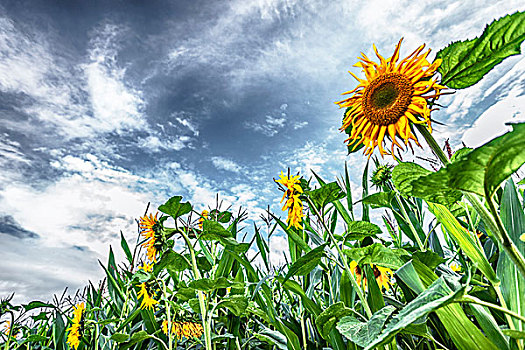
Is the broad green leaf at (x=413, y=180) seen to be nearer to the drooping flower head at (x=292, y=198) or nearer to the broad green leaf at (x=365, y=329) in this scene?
the broad green leaf at (x=365, y=329)

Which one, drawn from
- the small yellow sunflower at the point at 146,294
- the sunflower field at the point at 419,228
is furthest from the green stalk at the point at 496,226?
the small yellow sunflower at the point at 146,294

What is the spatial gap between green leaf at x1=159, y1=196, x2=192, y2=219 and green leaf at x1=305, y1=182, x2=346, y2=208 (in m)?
0.37

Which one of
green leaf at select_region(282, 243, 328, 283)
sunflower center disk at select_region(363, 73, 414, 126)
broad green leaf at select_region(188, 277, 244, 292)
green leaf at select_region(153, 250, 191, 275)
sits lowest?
green leaf at select_region(282, 243, 328, 283)

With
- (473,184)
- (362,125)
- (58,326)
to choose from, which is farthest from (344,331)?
(58,326)

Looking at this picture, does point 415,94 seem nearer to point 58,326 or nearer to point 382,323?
point 382,323

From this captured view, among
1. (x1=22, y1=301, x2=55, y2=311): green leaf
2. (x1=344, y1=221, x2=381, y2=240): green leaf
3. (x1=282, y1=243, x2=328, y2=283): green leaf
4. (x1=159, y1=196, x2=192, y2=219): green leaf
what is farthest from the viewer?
(x1=22, y1=301, x2=55, y2=311): green leaf

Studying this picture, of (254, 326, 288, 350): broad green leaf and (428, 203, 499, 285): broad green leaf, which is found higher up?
(428, 203, 499, 285): broad green leaf

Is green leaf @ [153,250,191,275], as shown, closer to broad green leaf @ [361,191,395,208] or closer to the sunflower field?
the sunflower field

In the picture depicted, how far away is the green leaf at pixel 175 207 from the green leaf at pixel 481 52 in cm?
72

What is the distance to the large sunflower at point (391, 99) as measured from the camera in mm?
592

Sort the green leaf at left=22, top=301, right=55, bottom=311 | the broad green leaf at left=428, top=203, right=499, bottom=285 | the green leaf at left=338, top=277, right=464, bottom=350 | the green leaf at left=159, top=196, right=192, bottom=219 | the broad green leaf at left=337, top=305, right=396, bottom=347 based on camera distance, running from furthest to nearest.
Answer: the green leaf at left=22, top=301, right=55, bottom=311, the green leaf at left=159, top=196, right=192, bottom=219, the broad green leaf at left=428, top=203, right=499, bottom=285, the broad green leaf at left=337, top=305, right=396, bottom=347, the green leaf at left=338, top=277, right=464, bottom=350

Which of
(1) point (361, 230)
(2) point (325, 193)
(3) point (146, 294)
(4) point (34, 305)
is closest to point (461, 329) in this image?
(1) point (361, 230)

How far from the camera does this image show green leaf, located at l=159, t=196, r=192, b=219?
36.4 inches

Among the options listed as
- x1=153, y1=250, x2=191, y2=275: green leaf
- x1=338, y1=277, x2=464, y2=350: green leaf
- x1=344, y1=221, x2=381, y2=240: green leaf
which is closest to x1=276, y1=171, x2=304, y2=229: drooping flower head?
x1=344, y1=221, x2=381, y2=240: green leaf
